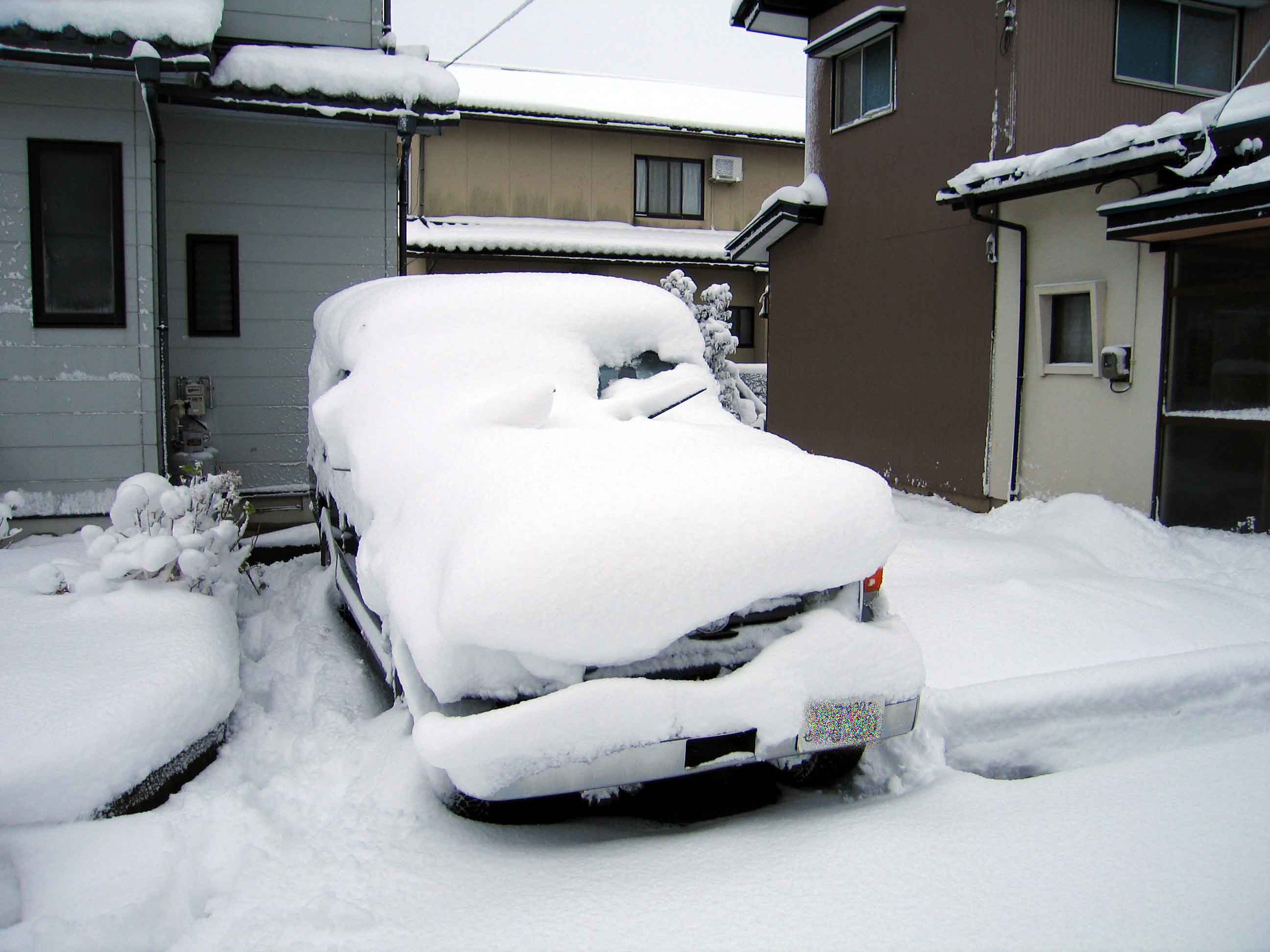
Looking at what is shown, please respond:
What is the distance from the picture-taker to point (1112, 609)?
5.05 m

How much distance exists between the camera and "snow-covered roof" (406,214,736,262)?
634 inches

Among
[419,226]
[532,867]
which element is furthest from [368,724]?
[419,226]

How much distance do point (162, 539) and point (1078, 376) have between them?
7.23m

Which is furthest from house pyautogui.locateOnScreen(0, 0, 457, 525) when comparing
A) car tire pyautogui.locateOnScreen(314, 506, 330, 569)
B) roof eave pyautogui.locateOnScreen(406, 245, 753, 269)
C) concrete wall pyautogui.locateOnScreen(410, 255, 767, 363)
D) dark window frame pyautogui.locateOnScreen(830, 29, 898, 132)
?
roof eave pyautogui.locateOnScreen(406, 245, 753, 269)

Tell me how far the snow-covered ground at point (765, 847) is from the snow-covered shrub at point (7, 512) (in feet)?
7.73

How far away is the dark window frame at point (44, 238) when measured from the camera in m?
6.32

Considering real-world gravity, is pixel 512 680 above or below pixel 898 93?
below

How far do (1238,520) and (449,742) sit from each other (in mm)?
6626

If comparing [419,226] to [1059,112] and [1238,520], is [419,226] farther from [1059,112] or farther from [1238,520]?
[1238,520]

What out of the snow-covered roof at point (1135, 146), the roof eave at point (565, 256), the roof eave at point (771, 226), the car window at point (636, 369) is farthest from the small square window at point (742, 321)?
the car window at point (636, 369)

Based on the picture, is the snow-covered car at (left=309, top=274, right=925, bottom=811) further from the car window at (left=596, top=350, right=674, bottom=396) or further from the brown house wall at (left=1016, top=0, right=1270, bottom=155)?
the brown house wall at (left=1016, top=0, right=1270, bottom=155)

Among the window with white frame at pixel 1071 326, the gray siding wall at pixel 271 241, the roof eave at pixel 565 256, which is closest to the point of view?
the gray siding wall at pixel 271 241

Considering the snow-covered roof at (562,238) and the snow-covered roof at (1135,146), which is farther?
the snow-covered roof at (562,238)

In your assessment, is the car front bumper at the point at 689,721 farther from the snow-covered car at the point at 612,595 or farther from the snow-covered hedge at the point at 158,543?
the snow-covered hedge at the point at 158,543
